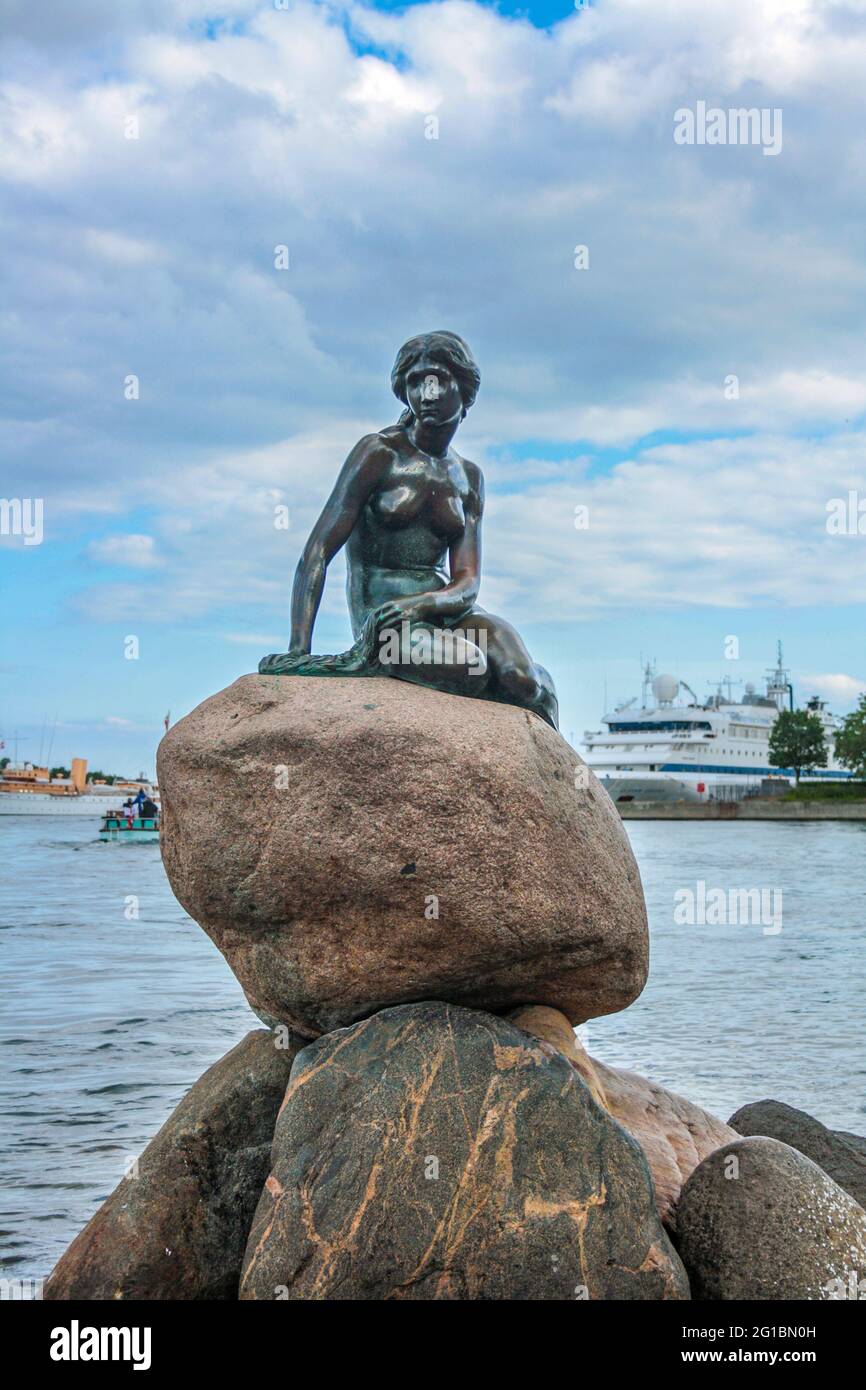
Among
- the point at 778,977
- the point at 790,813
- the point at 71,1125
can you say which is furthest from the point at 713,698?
the point at 71,1125

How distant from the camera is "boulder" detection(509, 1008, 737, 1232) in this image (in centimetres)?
541

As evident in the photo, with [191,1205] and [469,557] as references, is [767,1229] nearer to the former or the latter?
[191,1205]

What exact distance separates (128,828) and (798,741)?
40.2m

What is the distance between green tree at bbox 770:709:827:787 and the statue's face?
72.8 m

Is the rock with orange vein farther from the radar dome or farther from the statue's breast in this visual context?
the radar dome

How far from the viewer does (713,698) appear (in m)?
85.6

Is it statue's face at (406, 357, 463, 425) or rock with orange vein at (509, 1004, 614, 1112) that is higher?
statue's face at (406, 357, 463, 425)

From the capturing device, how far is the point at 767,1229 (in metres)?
4.82

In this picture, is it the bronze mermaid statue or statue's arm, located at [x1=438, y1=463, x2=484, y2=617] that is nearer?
the bronze mermaid statue

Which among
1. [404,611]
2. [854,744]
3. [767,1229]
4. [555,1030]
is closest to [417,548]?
[404,611]

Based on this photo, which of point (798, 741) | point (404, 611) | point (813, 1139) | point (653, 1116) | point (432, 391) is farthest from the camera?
point (798, 741)

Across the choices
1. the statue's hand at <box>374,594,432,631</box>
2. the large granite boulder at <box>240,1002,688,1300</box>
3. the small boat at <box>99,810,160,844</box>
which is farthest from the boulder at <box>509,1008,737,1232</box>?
the small boat at <box>99,810,160,844</box>

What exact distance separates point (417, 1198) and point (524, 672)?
91.0 inches
